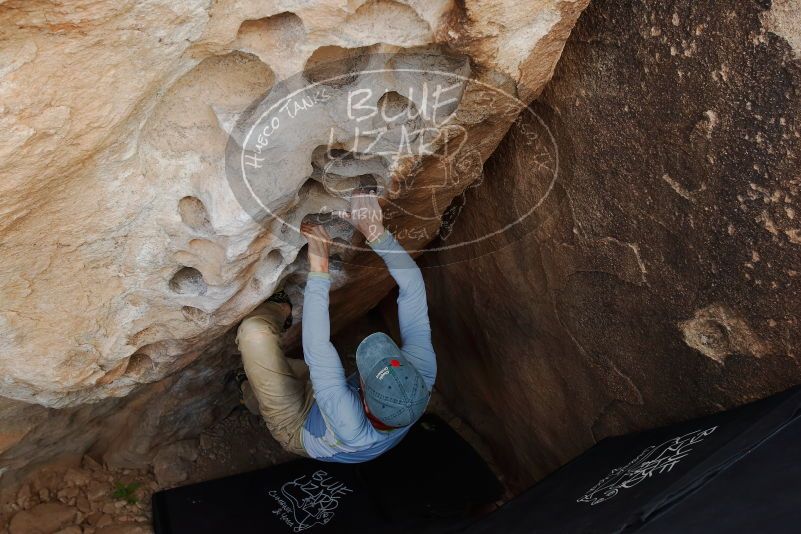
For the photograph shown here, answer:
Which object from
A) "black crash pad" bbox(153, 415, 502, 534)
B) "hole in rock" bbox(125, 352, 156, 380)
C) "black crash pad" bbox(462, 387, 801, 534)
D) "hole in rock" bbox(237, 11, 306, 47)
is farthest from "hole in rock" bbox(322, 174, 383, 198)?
"black crash pad" bbox(153, 415, 502, 534)

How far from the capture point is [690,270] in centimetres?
144

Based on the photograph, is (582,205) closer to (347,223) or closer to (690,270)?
(690,270)

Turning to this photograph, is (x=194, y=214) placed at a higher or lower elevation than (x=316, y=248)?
higher

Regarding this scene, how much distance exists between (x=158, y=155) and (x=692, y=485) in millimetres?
1047

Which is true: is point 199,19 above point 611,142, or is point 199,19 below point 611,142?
above

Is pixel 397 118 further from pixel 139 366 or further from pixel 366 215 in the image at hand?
pixel 139 366

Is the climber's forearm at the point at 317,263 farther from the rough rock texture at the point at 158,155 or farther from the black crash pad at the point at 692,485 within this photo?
the black crash pad at the point at 692,485

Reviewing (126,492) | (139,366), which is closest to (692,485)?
(139,366)

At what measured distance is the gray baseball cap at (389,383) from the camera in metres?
1.65

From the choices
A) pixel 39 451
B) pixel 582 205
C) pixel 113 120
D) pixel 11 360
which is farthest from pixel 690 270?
pixel 39 451

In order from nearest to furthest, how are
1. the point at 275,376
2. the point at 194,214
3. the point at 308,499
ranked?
1. the point at 194,214
2. the point at 275,376
3. the point at 308,499

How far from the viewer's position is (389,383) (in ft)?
5.41

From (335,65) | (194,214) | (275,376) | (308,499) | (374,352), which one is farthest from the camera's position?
(308,499)

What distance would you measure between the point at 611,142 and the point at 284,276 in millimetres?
805
